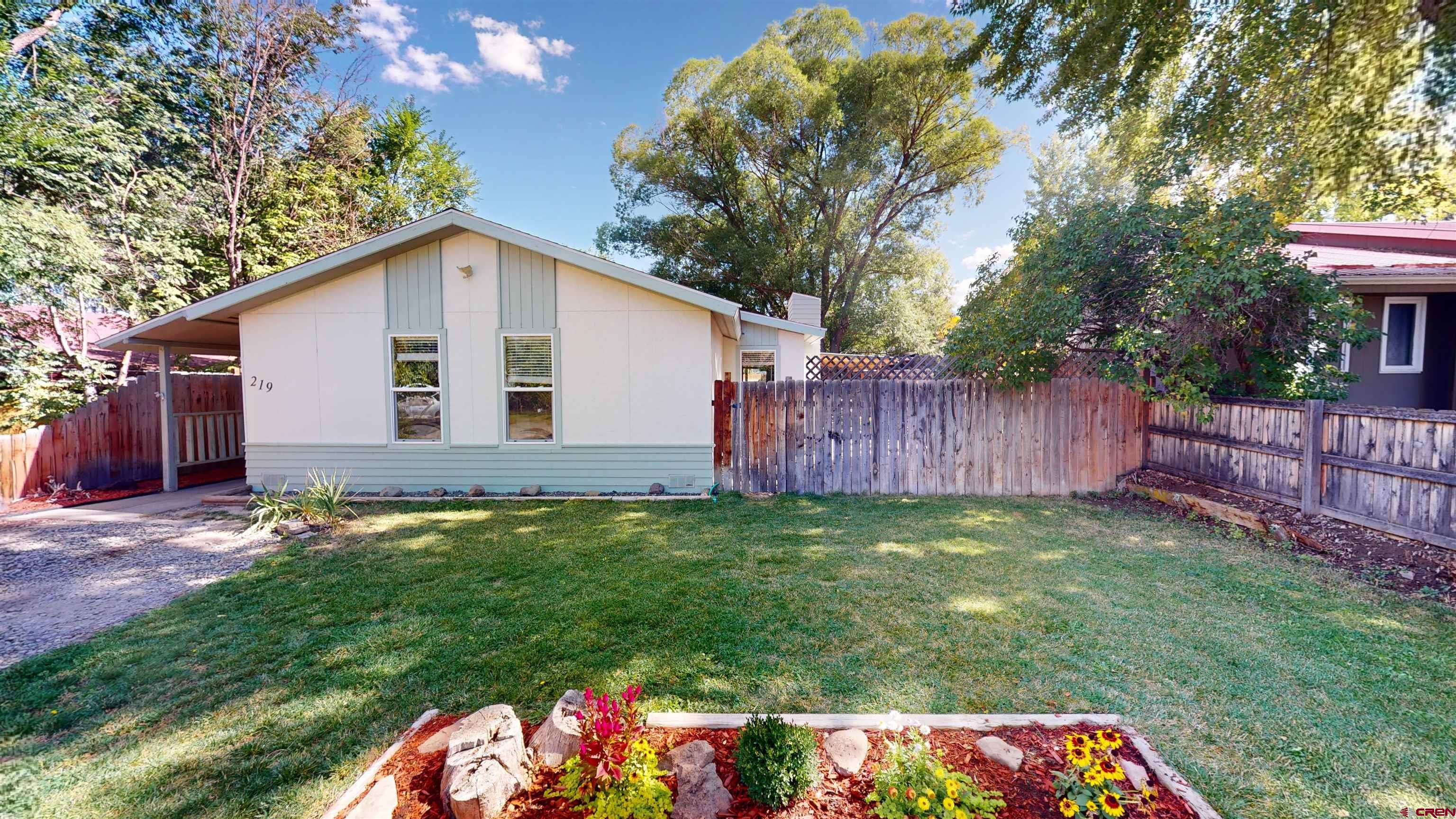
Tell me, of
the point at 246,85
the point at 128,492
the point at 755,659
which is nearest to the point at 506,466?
the point at 755,659

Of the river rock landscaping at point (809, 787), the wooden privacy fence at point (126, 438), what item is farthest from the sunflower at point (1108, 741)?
the wooden privacy fence at point (126, 438)

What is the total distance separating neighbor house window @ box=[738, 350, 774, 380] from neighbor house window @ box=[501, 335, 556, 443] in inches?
196

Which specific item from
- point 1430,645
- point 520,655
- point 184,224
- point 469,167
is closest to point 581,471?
point 520,655

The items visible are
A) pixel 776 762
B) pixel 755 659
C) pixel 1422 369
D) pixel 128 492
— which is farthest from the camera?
pixel 1422 369

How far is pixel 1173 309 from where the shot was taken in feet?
18.4

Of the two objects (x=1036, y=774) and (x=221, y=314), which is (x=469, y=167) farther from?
(x=1036, y=774)

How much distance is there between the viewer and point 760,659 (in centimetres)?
296

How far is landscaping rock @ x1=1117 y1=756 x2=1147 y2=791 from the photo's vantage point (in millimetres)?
1925

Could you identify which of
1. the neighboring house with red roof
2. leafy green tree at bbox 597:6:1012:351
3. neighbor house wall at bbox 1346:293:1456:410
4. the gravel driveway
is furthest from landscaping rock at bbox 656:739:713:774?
leafy green tree at bbox 597:6:1012:351

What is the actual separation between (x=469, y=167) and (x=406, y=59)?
7.42 m

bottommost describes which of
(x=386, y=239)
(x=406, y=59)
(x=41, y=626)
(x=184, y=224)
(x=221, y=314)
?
(x=41, y=626)

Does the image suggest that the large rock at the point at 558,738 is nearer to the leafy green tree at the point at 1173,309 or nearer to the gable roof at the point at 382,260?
the gable roof at the point at 382,260

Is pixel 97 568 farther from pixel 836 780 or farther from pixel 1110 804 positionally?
pixel 1110 804

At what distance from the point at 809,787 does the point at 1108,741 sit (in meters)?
1.06
